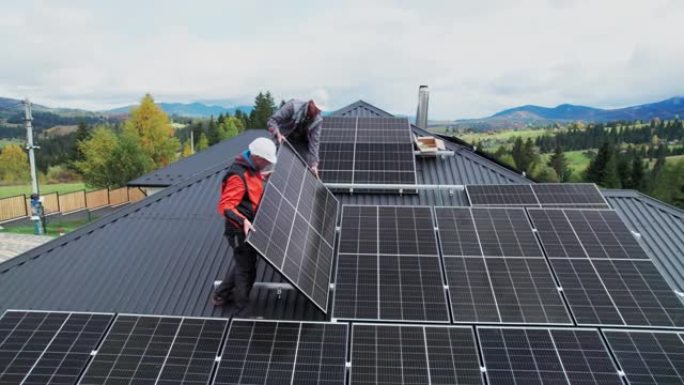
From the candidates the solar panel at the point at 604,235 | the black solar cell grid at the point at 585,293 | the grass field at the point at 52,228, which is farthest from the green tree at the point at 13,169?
the black solar cell grid at the point at 585,293

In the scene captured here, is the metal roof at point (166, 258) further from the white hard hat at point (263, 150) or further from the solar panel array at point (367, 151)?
the white hard hat at point (263, 150)

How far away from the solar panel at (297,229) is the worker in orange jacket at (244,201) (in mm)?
231

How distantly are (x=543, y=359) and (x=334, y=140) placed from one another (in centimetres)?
894

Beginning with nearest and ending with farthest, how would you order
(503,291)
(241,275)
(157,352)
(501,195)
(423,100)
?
(157,352)
(241,275)
(503,291)
(501,195)
(423,100)

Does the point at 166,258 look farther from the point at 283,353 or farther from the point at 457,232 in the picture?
the point at 457,232

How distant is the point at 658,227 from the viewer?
10172 millimetres

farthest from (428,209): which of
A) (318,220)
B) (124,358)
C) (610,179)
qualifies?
(610,179)

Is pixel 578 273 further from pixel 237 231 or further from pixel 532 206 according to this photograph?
pixel 237 231

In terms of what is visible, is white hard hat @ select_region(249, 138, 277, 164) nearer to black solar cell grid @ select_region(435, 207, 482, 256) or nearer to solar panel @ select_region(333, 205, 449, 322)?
solar panel @ select_region(333, 205, 449, 322)

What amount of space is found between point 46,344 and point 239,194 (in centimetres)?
430

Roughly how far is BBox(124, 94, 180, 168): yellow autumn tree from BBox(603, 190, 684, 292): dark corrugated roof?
55.5m

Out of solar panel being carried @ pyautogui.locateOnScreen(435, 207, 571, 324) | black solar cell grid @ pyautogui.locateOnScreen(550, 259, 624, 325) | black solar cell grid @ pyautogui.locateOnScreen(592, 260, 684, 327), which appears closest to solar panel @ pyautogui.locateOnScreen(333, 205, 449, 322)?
solar panel being carried @ pyautogui.locateOnScreen(435, 207, 571, 324)

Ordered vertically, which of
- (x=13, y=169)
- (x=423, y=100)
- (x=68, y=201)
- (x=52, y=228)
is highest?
(x=423, y=100)

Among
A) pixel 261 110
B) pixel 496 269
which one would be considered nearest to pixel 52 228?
pixel 496 269
